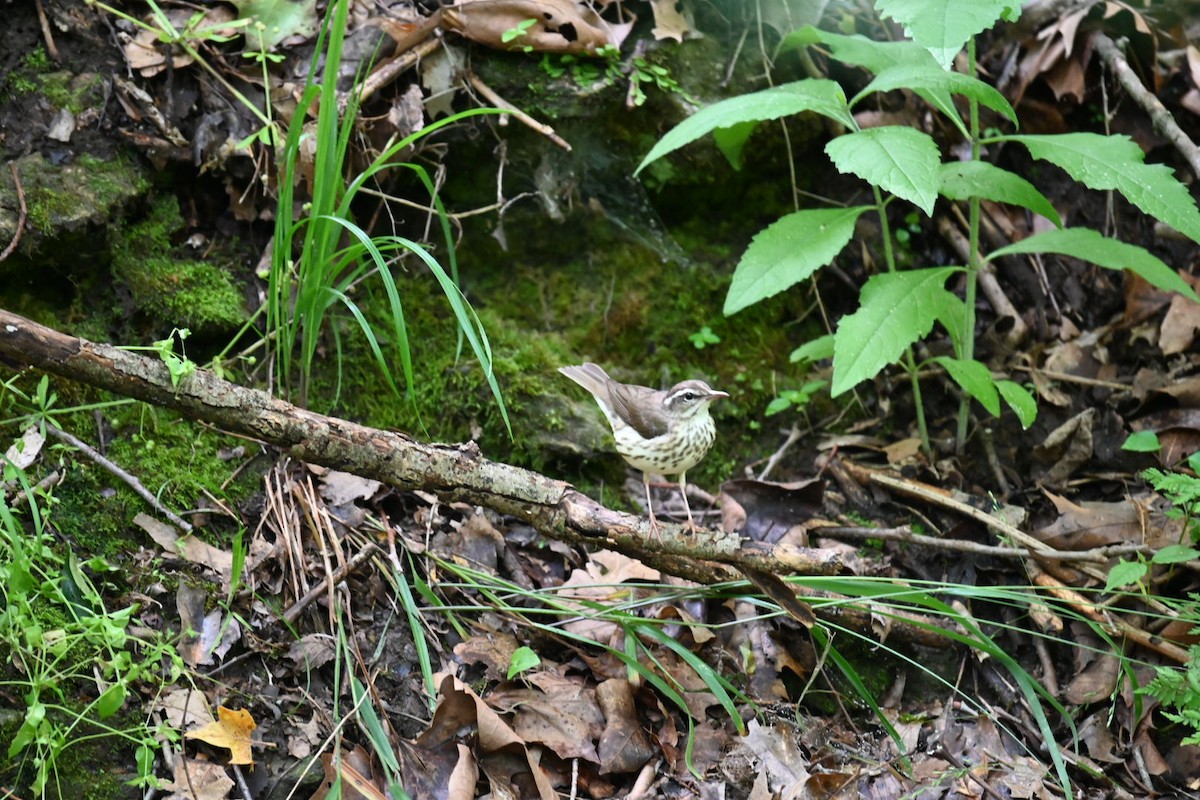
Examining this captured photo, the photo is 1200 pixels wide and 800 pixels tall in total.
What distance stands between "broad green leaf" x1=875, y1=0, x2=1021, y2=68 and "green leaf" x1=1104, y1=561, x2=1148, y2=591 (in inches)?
77.2

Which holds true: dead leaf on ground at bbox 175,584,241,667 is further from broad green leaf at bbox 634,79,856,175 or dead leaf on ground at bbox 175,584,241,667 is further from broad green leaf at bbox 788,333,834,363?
broad green leaf at bbox 788,333,834,363

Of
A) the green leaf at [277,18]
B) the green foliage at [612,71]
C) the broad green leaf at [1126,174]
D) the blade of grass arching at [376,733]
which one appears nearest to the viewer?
the blade of grass arching at [376,733]

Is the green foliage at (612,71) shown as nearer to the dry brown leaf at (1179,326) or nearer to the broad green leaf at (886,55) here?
the broad green leaf at (886,55)

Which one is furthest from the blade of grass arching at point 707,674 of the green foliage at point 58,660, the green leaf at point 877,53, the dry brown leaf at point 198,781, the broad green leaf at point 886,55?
the green leaf at point 877,53

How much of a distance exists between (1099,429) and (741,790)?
8.42 feet

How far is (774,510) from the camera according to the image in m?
4.63

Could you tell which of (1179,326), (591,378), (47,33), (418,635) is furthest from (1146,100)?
(47,33)

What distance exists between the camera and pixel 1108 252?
4.18 m

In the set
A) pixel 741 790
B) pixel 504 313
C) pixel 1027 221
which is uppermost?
pixel 1027 221

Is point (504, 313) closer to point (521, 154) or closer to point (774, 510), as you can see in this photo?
point (521, 154)

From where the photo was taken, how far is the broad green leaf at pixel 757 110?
373 cm

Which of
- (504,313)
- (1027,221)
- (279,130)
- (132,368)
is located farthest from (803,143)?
(132,368)

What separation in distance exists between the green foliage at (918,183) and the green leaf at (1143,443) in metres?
0.69

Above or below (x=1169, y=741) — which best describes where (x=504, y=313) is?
above
